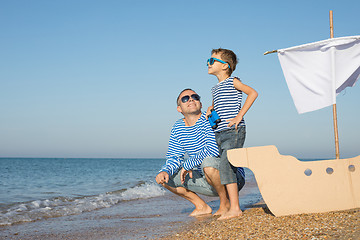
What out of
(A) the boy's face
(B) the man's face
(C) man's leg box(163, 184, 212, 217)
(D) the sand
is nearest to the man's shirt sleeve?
(B) the man's face

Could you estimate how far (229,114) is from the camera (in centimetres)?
385

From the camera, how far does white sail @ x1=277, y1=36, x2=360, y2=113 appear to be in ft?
12.8

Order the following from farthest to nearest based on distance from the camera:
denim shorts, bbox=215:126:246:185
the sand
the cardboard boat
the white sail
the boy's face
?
the boy's face, the white sail, denim shorts, bbox=215:126:246:185, the cardboard boat, the sand

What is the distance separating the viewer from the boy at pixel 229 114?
12.3 ft

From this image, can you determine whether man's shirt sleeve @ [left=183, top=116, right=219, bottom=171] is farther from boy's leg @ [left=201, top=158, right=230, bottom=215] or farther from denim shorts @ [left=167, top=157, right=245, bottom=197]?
denim shorts @ [left=167, top=157, right=245, bottom=197]

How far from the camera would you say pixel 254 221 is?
347 cm

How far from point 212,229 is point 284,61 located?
2.24 metres

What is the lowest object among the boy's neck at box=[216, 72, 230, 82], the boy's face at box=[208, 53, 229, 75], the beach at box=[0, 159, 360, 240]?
the beach at box=[0, 159, 360, 240]

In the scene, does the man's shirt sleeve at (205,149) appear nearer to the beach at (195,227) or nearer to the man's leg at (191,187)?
the man's leg at (191,187)

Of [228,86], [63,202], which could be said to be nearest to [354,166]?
[228,86]

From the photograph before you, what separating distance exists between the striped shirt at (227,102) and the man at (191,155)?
1.32 ft

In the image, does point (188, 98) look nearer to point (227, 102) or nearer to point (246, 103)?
point (227, 102)

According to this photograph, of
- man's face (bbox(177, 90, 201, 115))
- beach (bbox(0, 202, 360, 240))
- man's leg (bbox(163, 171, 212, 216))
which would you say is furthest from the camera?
man's leg (bbox(163, 171, 212, 216))

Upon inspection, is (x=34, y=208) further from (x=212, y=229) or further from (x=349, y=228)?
(x=349, y=228)
